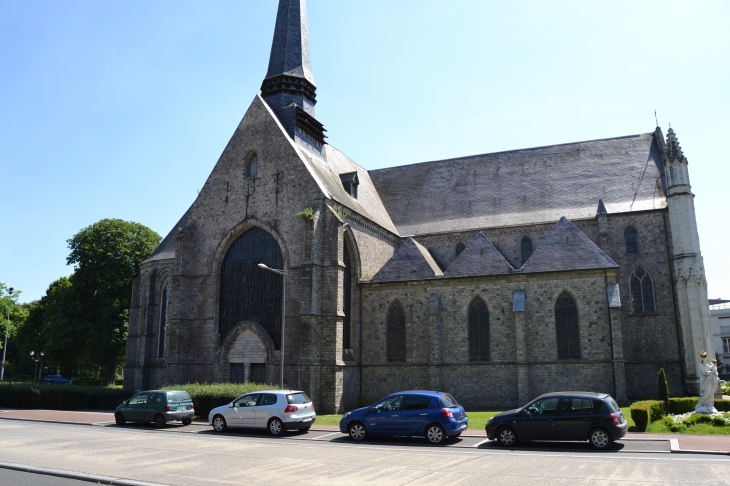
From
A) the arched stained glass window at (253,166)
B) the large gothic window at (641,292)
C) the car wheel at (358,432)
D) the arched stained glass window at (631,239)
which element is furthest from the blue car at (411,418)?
the arched stained glass window at (631,239)

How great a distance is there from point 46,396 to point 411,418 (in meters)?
23.9

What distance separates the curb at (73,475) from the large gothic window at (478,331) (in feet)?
67.2

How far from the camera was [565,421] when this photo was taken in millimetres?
14680

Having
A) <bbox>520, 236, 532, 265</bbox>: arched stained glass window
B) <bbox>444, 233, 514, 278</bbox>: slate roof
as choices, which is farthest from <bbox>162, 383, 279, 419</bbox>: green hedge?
<bbox>520, 236, 532, 265</bbox>: arched stained glass window

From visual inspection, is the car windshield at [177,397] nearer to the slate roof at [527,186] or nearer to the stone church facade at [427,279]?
the stone church facade at [427,279]

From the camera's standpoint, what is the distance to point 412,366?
29000 millimetres

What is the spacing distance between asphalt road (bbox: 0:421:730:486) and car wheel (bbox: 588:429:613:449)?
1.08 ft

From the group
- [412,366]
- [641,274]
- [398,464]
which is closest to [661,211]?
[641,274]

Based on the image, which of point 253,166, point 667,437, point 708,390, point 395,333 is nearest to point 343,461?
point 667,437

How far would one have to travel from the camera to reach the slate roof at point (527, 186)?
33750 mm

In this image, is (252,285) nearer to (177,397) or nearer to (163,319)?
(177,397)

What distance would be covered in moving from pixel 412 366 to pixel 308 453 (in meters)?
15.5

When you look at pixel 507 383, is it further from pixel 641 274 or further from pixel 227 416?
pixel 227 416

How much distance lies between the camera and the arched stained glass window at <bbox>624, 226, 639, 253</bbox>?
1256 inches
